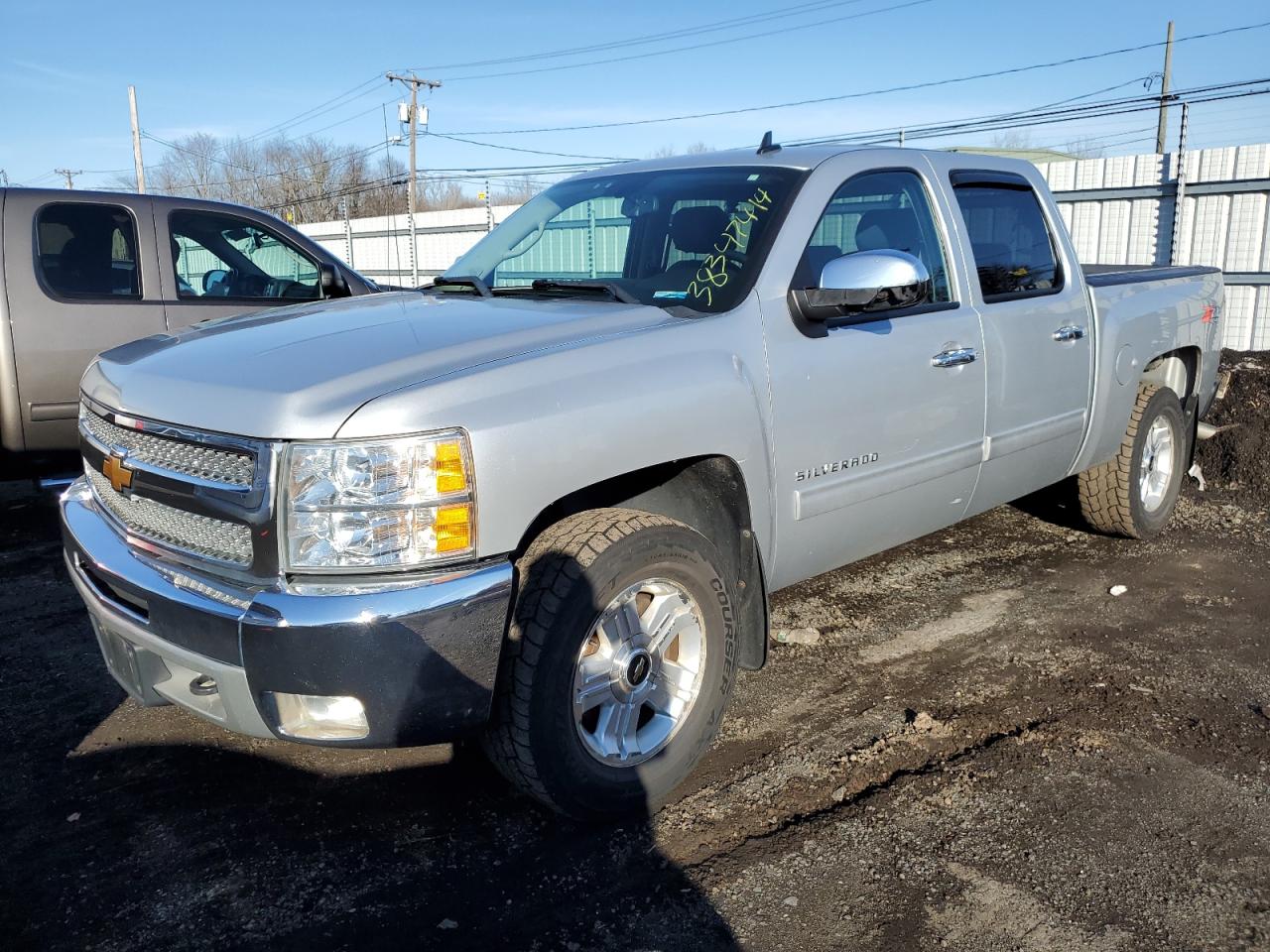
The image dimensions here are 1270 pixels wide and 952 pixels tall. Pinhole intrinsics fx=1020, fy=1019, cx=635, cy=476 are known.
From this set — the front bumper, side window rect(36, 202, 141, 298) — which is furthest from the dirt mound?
side window rect(36, 202, 141, 298)

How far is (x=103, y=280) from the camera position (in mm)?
5953

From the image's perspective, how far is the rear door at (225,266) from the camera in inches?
241

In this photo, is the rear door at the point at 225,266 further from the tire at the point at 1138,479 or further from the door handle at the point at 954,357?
the tire at the point at 1138,479

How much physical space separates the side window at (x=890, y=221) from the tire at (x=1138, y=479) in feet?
6.51

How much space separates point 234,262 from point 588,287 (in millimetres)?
3853

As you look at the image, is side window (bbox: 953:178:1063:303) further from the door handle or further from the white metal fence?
the white metal fence

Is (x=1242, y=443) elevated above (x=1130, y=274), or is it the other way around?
(x=1130, y=274)

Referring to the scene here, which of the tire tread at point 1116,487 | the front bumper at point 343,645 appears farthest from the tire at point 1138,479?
the front bumper at point 343,645

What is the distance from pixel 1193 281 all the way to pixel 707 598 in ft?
13.5

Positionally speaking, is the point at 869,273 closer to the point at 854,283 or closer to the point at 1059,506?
the point at 854,283

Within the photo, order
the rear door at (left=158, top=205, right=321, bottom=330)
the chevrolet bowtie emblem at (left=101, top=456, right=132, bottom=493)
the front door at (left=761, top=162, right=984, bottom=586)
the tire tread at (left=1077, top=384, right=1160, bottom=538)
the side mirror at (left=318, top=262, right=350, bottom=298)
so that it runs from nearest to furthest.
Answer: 1. the chevrolet bowtie emblem at (left=101, top=456, right=132, bottom=493)
2. the front door at (left=761, top=162, right=984, bottom=586)
3. the tire tread at (left=1077, top=384, right=1160, bottom=538)
4. the side mirror at (left=318, top=262, right=350, bottom=298)
5. the rear door at (left=158, top=205, right=321, bottom=330)

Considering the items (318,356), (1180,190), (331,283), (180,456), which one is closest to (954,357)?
(318,356)

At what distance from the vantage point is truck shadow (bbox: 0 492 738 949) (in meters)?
2.53

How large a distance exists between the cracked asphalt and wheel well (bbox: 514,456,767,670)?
0.44 m
